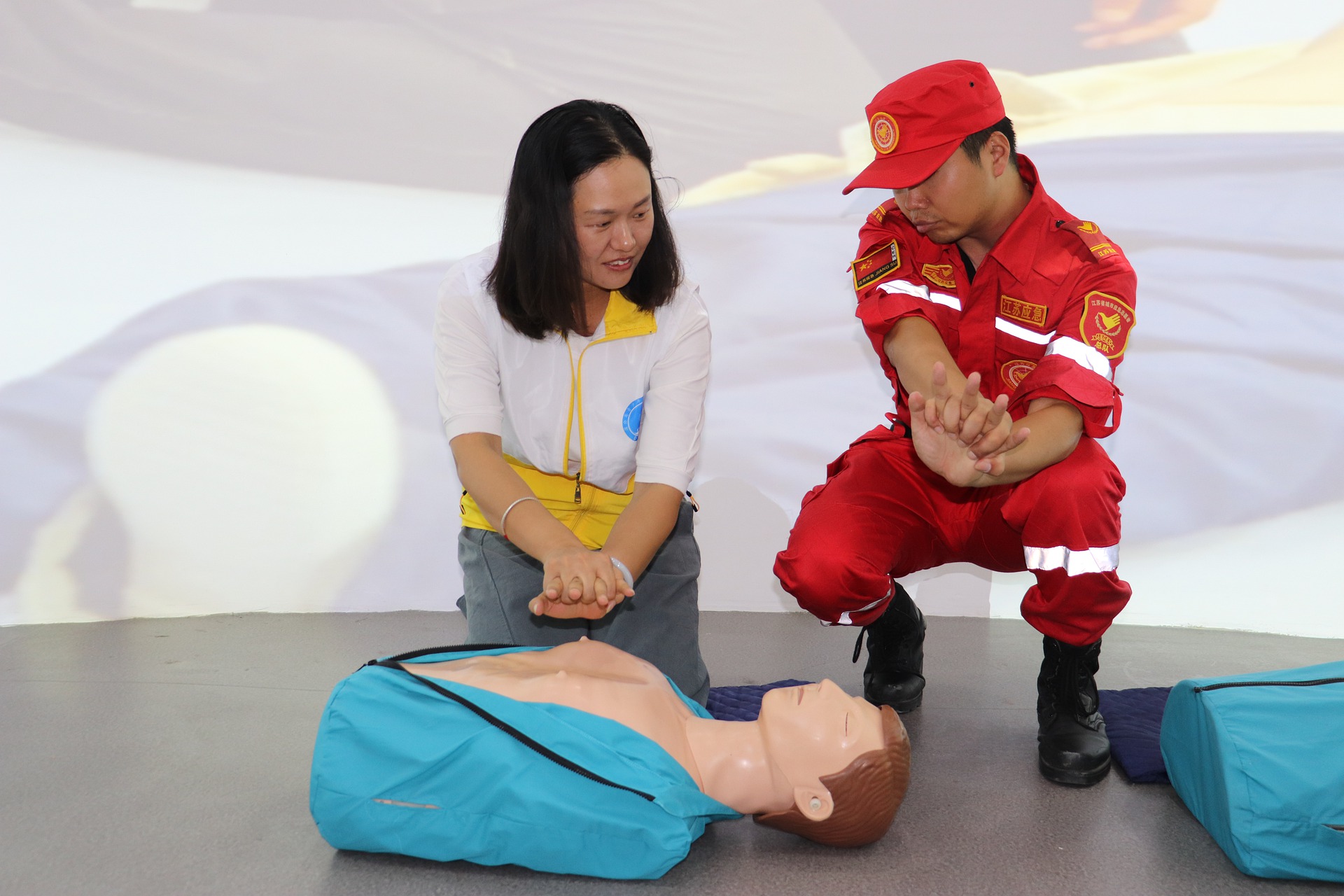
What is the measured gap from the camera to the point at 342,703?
1.54m

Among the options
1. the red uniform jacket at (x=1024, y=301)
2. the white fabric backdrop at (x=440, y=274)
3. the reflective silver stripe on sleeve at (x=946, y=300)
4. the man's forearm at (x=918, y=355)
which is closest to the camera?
the red uniform jacket at (x=1024, y=301)

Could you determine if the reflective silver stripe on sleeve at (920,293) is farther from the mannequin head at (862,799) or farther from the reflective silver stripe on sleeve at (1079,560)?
the mannequin head at (862,799)

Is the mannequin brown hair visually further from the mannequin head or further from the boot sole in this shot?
the boot sole

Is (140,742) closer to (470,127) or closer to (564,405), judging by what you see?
(564,405)

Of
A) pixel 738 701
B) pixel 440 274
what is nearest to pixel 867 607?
pixel 738 701

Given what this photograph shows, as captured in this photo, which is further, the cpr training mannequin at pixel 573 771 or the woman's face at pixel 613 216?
the woman's face at pixel 613 216

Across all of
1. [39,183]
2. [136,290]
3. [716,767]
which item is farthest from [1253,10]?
[39,183]

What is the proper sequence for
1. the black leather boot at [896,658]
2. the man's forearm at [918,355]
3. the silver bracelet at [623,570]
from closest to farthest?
the silver bracelet at [623,570]
the man's forearm at [918,355]
the black leather boot at [896,658]

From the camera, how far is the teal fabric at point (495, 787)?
148 centimetres

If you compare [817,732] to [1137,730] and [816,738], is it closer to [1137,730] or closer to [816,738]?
[816,738]

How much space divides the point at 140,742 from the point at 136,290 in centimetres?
149

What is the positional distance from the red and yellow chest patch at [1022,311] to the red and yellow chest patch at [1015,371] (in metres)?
0.08

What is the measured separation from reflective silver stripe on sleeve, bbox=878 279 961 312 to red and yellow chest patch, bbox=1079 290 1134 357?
26cm

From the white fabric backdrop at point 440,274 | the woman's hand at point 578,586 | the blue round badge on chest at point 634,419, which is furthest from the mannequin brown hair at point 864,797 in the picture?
the white fabric backdrop at point 440,274
